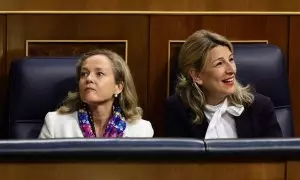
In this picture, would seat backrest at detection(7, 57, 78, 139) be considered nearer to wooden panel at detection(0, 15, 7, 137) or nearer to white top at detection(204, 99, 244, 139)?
wooden panel at detection(0, 15, 7, 137)

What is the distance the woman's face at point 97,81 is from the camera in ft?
7.88

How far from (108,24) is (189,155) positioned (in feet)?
4.82

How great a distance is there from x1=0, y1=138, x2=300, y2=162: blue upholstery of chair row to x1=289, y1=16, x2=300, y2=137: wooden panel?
149 cm

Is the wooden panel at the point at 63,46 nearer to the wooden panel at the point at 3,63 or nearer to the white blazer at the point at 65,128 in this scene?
the wooden panel at the point at 3,63

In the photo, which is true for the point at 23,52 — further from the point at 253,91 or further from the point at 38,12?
the point at 253,91

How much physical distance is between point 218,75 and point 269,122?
255 mm

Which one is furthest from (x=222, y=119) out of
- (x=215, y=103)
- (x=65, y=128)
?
(x=65, y=128)

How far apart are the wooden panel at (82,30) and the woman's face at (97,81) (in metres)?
0.42

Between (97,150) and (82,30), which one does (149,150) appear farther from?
(82,30)

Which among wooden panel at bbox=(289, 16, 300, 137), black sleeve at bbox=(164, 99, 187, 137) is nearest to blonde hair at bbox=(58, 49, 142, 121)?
black sleeve at bbox=(164, 99, 187, 137)

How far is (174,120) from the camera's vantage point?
2449mm

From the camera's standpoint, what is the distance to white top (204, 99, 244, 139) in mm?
2389
